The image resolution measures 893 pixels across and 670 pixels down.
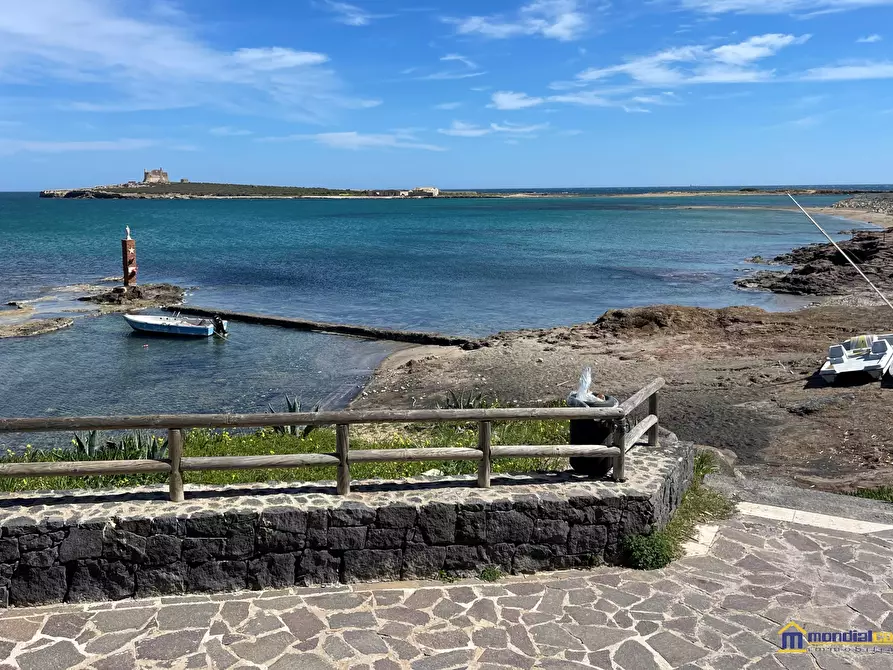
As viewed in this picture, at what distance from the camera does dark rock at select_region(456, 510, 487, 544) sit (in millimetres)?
7430

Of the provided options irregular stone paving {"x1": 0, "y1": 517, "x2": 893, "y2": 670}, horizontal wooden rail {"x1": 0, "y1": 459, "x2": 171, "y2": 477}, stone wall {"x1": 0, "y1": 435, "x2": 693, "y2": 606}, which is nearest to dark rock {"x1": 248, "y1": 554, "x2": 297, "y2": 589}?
stone wall {"x1": 0, "y1": 435, "x2": 693, "y2": 606}

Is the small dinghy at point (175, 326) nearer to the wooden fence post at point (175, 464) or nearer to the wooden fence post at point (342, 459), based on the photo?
the wooden fence post at point (175, 464)

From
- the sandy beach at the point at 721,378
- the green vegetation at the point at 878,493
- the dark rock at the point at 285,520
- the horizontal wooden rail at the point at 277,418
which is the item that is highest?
the horizontal wooden rail at the point at 277,418

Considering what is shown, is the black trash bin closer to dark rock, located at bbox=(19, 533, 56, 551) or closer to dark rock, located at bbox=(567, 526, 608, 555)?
dark rock, located at bbox=(567, 526, 608, 555)

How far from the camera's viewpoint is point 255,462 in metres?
7.39

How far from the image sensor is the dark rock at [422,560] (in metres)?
7.39

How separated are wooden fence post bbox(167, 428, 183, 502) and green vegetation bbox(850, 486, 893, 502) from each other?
9162 mm

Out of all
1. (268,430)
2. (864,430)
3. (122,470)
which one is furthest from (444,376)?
(122,470)

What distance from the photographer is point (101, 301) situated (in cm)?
3847

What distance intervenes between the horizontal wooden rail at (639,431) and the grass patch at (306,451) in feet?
3.50

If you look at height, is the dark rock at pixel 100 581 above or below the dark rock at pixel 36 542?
below

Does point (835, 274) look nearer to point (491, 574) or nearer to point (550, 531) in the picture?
point (550, 531)

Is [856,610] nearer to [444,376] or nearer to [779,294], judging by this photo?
[444,376]

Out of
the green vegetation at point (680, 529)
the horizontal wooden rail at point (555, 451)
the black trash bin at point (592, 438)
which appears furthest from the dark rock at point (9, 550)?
the green vegetation at point (680, 529)
